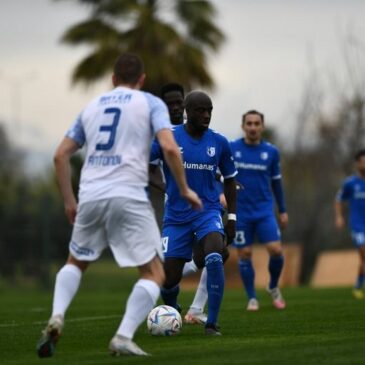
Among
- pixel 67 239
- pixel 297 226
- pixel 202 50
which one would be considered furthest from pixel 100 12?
pixel 297 226

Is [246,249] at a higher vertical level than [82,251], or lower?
lower

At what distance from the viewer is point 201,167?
→ 1177 cm

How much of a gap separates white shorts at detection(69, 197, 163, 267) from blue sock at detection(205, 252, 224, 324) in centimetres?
210

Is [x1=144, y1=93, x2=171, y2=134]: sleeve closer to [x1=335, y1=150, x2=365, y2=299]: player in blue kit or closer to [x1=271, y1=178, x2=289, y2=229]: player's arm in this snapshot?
[x1=271, y1=178, x2=289, y2=229]: player's arm

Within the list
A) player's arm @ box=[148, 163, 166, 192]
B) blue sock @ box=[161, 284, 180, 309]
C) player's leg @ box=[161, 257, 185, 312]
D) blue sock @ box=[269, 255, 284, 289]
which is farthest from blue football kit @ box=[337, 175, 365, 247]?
player's leg @ box=[161, 257, 185, 312]

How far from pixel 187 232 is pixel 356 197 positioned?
10578 millimetres

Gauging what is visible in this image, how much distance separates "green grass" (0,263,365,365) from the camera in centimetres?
918

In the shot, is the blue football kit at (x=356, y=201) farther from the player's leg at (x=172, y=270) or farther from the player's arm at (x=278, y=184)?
the player's leg at (x=172, y=270)

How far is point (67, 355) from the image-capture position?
9781 millimetres

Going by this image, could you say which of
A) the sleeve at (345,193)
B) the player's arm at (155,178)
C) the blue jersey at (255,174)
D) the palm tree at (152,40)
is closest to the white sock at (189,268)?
the player's arm at (155,178)

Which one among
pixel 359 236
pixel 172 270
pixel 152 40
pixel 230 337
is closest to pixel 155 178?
pixel 172 270

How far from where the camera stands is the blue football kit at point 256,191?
1625cm

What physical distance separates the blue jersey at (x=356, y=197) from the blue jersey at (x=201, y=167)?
10.3m

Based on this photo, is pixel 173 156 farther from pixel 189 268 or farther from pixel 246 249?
pixel 246 249
